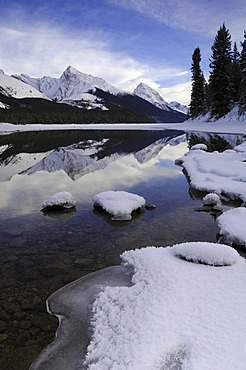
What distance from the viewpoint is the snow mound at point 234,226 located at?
22.3ft

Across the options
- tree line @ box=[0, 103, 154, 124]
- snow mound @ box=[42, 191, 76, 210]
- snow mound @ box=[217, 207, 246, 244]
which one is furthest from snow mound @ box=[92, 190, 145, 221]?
tree line @ box=[0, 103, 154, 124]

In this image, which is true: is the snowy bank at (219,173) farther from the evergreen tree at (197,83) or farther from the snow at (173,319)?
the evergreen tree at (197,83)

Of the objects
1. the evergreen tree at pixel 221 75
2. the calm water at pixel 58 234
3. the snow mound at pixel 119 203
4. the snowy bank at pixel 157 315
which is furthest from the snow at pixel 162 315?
the evergreen tree at pixel 221 75

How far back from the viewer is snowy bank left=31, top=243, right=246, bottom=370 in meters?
3.30

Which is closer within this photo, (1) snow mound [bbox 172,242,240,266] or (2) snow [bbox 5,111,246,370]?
(2) snow [bbox 5,111,246,370]

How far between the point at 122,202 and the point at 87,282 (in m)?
4.20

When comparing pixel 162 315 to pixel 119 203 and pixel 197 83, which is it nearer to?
pixel 119 203

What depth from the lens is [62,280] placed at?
557 cm

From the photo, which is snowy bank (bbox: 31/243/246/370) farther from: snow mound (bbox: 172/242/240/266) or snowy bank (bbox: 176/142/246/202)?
snowy bank (bbox: 176/142/246/202)

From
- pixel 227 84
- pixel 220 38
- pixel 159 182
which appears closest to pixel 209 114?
pixel 227 84

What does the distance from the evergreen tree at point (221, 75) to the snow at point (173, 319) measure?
4673cm

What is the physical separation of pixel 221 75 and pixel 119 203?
147 feet

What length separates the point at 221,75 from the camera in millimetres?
47500

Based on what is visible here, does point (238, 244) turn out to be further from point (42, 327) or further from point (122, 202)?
point (42, 327)
